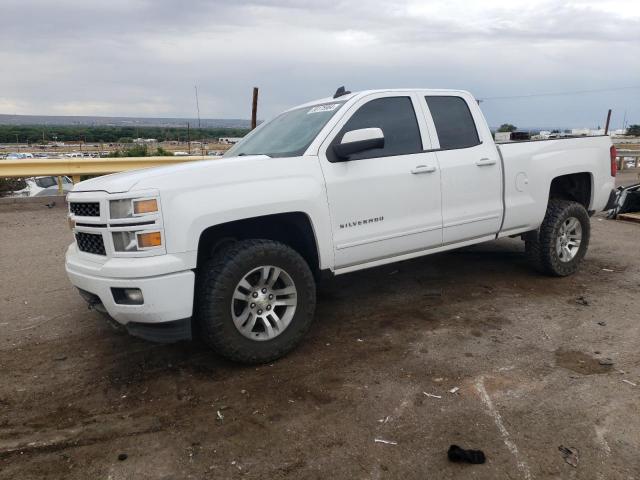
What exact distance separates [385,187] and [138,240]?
1.98 meters

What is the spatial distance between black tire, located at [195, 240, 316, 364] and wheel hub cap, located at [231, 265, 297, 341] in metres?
0.04

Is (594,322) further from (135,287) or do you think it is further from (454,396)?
(135,287)

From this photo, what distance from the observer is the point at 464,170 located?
486cm

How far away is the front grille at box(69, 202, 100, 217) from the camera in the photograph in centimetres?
360

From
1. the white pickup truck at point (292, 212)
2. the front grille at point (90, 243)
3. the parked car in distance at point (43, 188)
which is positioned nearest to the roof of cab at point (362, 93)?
the white pickup truck at point (292, 212)

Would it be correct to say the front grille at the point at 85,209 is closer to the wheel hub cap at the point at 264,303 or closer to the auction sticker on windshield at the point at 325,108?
the wheel hub cap at the point at 264,303

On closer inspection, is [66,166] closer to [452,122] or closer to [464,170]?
[452,122]

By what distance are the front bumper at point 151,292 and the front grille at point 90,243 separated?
0.14 metres

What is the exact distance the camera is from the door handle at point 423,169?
4.52 m

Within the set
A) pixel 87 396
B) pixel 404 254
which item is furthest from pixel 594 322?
pixel 87 396

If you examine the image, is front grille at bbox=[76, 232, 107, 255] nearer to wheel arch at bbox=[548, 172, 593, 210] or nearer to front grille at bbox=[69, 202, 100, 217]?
front grille at bbox=[69, 202, 100, 217]

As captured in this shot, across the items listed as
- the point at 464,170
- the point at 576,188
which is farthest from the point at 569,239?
the point at 464,170

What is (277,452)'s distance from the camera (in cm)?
283

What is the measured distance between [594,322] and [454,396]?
1.96 meters
